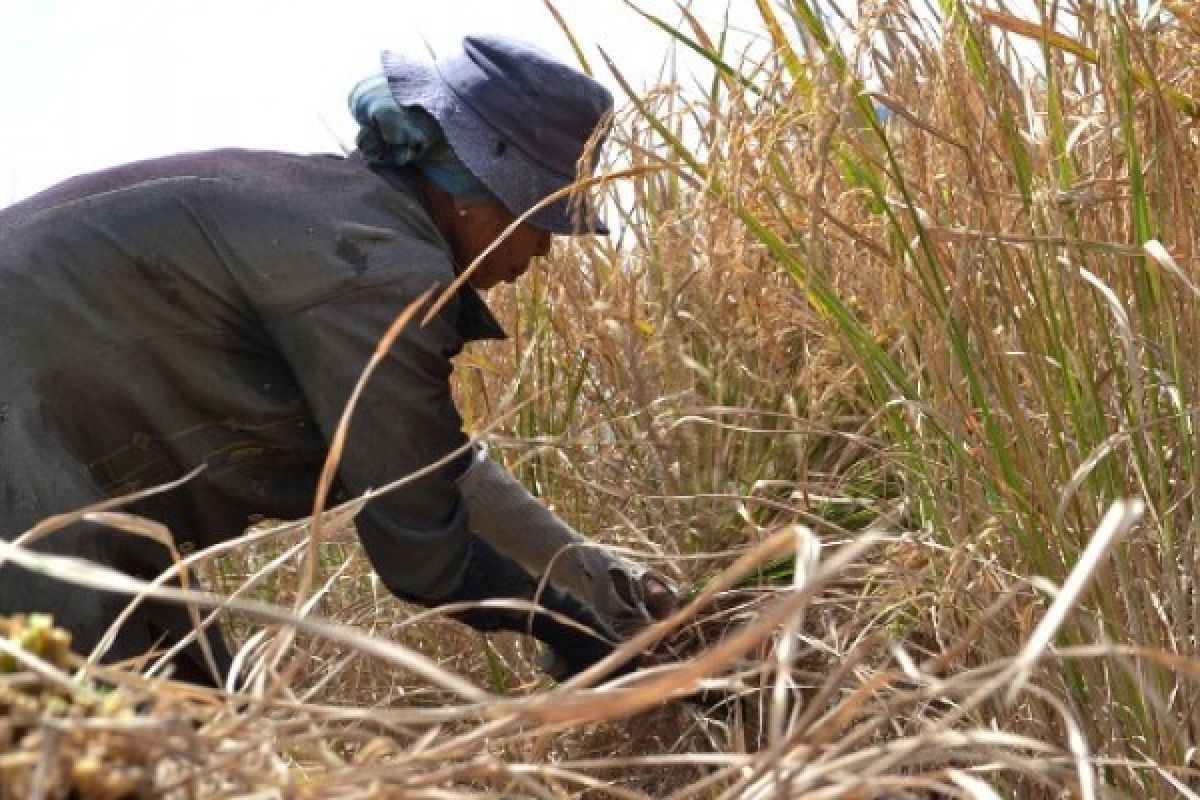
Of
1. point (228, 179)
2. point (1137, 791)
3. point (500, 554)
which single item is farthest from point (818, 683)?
point (228, 179)

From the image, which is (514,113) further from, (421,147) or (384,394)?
(384,394)

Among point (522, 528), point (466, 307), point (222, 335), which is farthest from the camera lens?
Answer: point (522, 528)

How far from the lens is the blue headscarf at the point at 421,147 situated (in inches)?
108

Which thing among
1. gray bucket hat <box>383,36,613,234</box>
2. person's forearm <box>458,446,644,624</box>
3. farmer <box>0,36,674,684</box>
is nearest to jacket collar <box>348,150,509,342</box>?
farmer <box>0,36,674,684</box>

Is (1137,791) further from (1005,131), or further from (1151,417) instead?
(1005,131)

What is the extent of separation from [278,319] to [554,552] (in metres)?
0.66

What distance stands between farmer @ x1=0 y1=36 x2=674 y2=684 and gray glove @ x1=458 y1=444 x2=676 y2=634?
60mm

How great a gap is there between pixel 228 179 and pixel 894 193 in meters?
0.96

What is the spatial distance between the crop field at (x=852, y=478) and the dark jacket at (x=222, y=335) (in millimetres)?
270

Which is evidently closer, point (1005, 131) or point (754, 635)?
point (754, 635)

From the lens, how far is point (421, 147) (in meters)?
2.74

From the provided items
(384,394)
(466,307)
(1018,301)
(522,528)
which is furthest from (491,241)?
(1018,301)

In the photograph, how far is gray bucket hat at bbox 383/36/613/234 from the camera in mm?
2695

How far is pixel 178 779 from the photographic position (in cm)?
93
